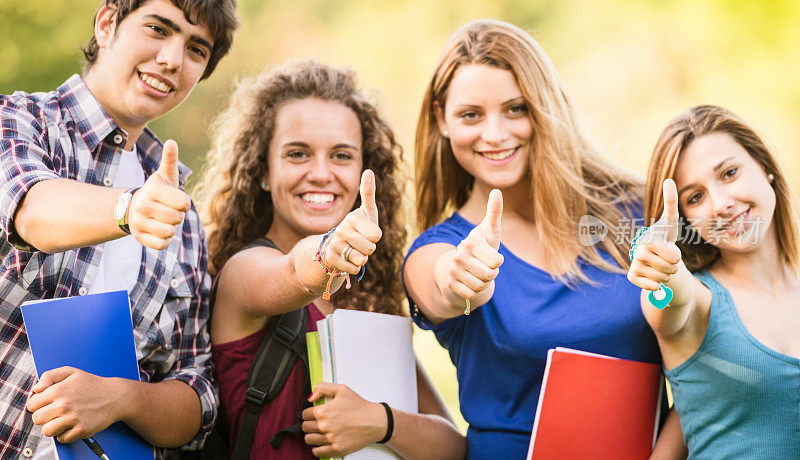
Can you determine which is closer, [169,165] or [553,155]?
[169,165]

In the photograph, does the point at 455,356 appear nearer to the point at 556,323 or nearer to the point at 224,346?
the point at 556,323

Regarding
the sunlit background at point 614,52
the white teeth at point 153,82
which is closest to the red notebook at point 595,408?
the white teeth at point 153,82

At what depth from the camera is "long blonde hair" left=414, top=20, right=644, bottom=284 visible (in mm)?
2428

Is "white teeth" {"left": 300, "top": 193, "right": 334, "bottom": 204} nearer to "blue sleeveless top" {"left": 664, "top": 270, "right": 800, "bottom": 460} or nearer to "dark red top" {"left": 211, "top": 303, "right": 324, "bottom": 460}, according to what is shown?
"dark red top" {"left": 211, "top": 303, "right": 324, "bottom": 460}

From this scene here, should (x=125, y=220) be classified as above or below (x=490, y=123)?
below

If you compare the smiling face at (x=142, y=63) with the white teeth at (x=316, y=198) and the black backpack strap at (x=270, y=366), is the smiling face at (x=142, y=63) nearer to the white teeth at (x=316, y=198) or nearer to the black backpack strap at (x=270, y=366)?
the white teeth at (x=316, y=198)

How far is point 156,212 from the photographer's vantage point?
1.55 m

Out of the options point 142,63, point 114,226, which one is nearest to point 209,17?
point 142,63

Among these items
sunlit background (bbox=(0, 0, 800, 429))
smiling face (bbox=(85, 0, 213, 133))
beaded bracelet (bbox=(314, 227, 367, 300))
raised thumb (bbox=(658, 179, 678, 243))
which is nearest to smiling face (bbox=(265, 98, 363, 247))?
smiling face (bbox=(85, 0, 213, 133))

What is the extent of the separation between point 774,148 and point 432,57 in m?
6.26

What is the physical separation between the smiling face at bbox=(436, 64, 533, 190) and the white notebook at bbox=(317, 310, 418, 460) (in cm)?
53

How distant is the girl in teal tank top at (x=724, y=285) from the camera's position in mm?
2012

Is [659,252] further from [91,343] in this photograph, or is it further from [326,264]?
[91,343]

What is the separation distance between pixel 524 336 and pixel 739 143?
31.6 inches
